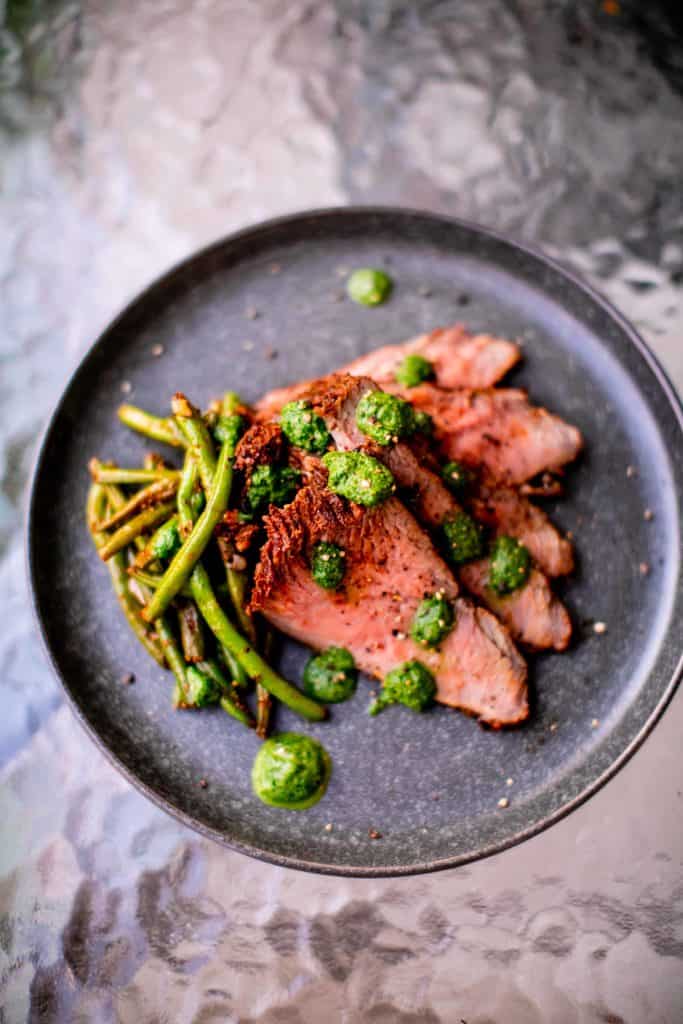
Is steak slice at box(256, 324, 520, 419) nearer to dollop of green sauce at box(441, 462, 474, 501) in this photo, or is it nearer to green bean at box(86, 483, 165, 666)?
dollop of green sauce at box(441, 462, 474, 501)

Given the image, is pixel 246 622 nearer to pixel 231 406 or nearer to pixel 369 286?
pixel 231 406

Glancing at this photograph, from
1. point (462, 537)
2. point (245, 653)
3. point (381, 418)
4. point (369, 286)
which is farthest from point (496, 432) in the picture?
point (245, 653)

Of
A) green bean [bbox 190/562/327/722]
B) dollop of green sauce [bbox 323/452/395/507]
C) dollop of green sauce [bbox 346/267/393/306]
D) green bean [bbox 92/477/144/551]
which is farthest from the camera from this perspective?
dollop of green sauce [bbox 346/267/393/306]

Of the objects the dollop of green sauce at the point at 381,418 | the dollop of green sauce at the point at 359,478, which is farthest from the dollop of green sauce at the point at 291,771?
the dollop of green sauce at the point at 381,418

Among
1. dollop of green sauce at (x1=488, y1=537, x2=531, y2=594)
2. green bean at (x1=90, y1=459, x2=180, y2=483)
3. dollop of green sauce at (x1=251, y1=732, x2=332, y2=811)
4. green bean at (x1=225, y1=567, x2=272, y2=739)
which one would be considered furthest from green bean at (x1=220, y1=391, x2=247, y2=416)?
dollop of green sauce at (x1=251, y1=732, x2=332, y2=811)

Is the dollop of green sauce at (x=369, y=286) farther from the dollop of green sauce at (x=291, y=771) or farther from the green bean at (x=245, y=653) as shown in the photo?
the dollop of green sauce at (x=291, y=771)

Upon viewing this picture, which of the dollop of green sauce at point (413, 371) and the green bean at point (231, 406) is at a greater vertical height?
the dollop of green sauce at point (413, 371)

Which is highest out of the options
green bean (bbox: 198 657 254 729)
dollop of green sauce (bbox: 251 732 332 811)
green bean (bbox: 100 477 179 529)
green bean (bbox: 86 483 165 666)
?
green bean (bbox: 100 477 179 529)

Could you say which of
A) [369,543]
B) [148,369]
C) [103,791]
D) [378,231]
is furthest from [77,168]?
[103,791]
